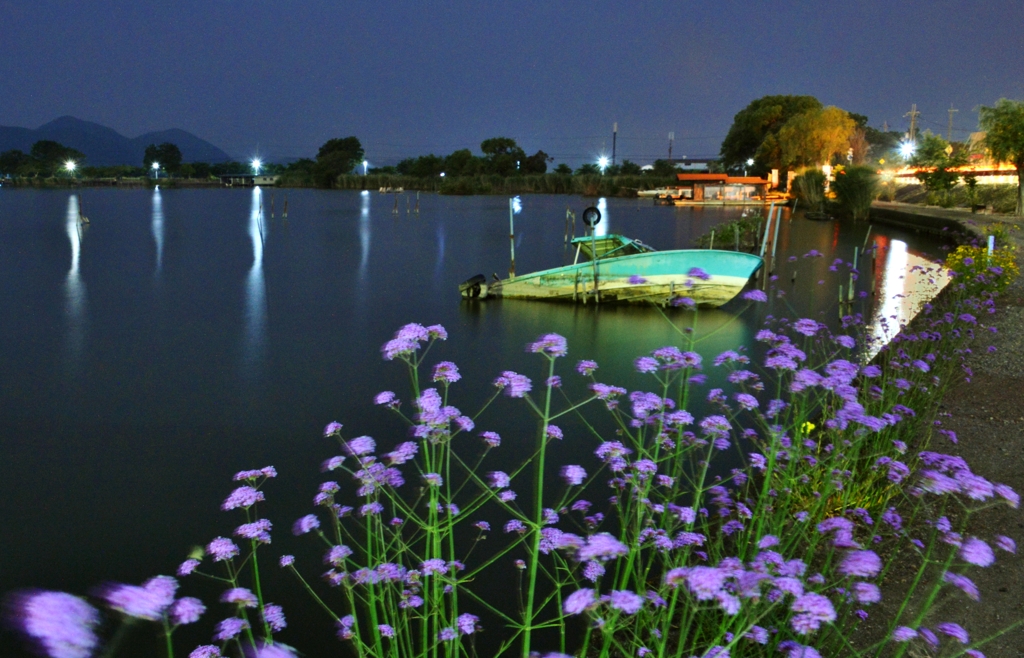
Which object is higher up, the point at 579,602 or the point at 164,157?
the point at 164,157

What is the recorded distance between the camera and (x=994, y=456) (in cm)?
601

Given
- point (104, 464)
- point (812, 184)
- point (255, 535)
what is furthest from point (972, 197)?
point (255, 535)

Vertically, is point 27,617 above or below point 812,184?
below

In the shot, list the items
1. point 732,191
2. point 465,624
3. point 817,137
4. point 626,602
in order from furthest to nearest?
point 732,191, point 817,137, point 465,624, point 626,602

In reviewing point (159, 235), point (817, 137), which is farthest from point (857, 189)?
point (159, 235)

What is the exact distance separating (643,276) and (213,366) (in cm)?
747

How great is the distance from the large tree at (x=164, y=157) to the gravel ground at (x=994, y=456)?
194272 mm

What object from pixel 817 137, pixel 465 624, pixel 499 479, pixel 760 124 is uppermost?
pixel 760 124

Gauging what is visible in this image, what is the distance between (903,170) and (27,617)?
91727mm

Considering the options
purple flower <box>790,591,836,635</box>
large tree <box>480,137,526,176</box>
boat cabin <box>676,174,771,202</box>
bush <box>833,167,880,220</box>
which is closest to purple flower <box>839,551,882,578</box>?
purple flower <box>790,591,836,635</box>

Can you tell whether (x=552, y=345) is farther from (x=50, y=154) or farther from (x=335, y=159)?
(x=50, y=154)

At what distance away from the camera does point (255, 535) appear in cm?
279

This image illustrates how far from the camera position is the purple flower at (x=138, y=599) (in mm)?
1720

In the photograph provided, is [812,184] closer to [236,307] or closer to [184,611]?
[236,307]
